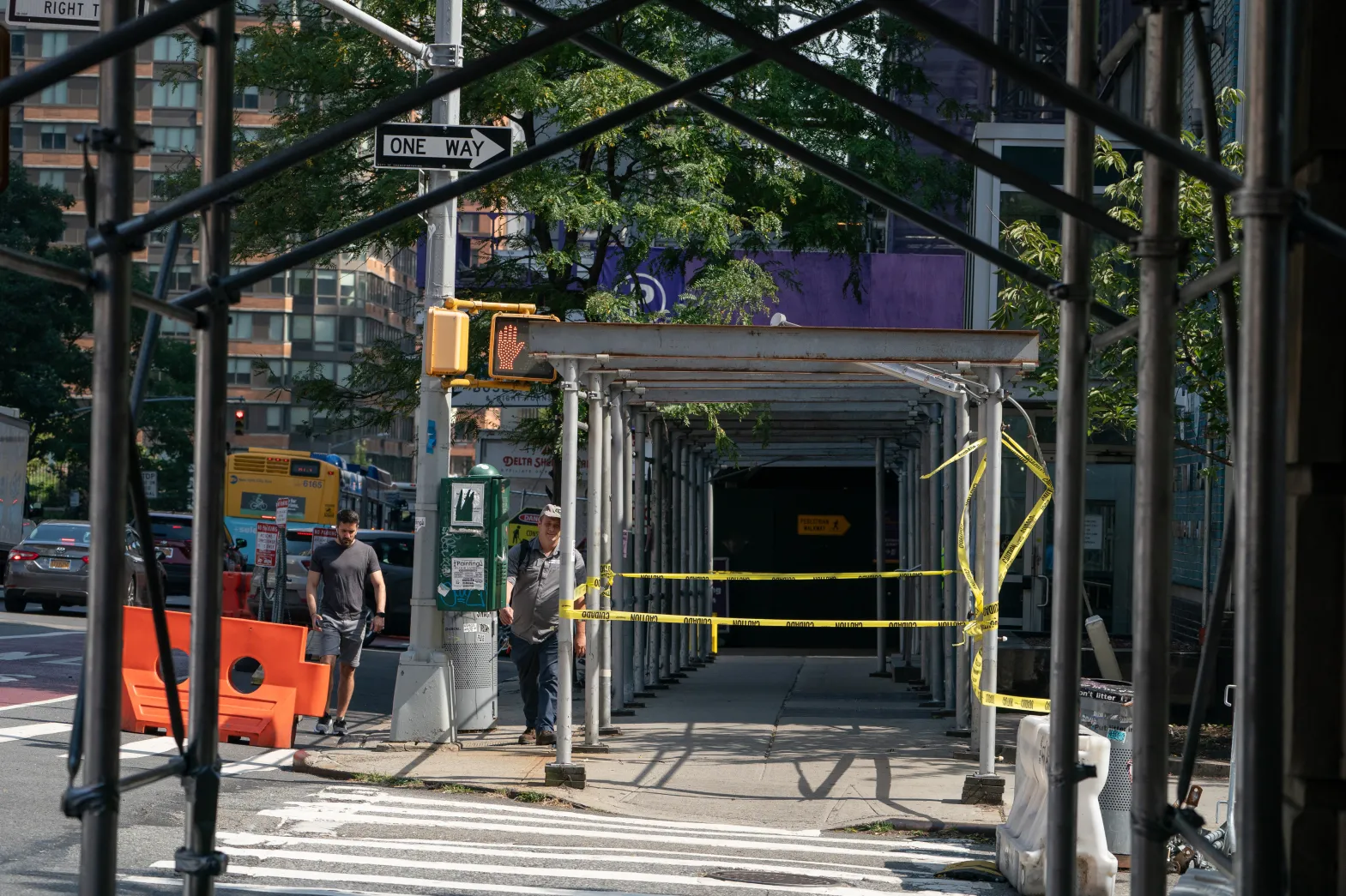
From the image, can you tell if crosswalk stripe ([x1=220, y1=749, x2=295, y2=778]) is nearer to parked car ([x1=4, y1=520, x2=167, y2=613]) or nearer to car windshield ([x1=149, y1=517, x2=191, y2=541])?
parked car ([x1=4, y1=520, x2=167, y2=613])

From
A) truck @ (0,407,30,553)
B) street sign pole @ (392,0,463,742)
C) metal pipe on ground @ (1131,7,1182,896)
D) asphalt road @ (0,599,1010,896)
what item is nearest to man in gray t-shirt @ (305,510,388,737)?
street sign pole @ (392,0,463,742)

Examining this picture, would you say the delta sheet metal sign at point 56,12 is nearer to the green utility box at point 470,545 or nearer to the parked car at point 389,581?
the green utility box at point 470,545

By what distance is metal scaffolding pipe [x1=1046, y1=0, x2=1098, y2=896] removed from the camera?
148 inches

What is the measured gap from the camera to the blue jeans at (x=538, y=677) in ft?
45.3

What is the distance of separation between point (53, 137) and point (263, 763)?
92866mm

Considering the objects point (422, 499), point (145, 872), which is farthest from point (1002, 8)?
point (145, 872)

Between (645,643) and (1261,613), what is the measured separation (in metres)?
16.5

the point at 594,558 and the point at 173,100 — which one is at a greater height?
the point at 173,100

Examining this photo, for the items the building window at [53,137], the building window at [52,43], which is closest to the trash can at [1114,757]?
the building window at [52,43]

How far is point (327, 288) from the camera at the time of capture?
103625mm

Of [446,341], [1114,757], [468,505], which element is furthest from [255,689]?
[1114,757]

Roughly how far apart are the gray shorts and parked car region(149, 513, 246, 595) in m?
15.2

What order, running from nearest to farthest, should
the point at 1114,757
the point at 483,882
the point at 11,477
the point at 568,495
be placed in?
the point at 483,882, the point at 1114,757, the point at 568,495, the point at 11,477

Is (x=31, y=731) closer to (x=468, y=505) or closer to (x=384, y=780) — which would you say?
(x=384, y=780)
